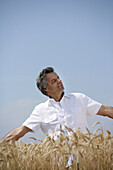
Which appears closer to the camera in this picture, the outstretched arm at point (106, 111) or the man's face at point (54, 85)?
the outstretched arm at point (106, 111)

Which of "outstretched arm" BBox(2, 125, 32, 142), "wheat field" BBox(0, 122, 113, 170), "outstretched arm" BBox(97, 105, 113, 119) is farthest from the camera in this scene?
"outstretched arm" BBox(2, 125, 32, 142)

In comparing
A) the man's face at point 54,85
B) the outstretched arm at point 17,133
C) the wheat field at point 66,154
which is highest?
the man's face at point 54,85

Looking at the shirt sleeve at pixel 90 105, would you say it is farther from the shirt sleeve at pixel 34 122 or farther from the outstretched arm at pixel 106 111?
the shirt sleeve at pixel 34 122

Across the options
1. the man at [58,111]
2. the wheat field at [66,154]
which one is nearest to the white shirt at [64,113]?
the man at [58,111]

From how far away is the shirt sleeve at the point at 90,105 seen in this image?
8.07 ft

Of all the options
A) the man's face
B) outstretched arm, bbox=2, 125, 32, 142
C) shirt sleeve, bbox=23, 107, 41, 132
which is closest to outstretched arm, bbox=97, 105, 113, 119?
the man's face

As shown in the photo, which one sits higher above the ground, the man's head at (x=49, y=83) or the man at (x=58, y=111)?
the man's head at (x=49, y=83)

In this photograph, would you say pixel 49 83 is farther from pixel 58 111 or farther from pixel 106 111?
pixel 106 111

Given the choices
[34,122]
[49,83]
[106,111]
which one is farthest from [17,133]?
[106,111]

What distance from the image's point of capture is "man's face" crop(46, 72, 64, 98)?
260 cm

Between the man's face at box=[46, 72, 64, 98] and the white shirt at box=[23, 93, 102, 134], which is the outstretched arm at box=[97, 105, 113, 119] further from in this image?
the man's face at box=[46, 72, 64, 98]

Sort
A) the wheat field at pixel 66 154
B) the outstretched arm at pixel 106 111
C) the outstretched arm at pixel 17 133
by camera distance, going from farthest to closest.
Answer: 1. the outstretched arm at pixel 17 133
2. the outstretched arm at pixel 106 111
3. the wheat field at pixel 66 154

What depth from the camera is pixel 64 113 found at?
247 centimetres

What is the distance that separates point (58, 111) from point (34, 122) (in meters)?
0.29
